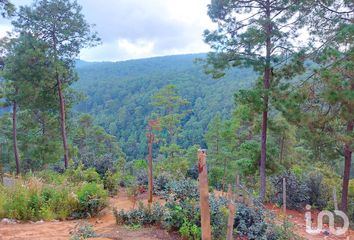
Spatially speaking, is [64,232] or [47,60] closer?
[64,232]

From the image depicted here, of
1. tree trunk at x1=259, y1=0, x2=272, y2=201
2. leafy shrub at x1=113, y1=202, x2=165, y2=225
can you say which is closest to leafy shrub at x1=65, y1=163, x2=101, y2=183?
leafy shrub at x1=113, y1=202, x2=165, y2=225

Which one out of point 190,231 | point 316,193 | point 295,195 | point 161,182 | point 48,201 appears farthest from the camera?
point 316,193

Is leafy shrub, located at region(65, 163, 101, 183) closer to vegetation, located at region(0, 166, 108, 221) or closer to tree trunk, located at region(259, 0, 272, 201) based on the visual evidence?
vegetation, located at region(0, 166, 108, 221)

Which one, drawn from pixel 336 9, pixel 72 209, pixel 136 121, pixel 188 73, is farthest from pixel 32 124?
pixel 188 73

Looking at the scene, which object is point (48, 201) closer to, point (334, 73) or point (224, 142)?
point (334, 73)

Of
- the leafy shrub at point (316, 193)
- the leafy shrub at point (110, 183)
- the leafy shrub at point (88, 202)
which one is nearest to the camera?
the leafy shrub at point (88, 202)

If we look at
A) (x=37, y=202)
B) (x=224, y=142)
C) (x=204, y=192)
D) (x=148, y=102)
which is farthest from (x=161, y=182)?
(x=148, y=102)

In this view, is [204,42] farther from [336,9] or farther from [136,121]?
[136,121]

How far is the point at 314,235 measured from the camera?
25.7 ft

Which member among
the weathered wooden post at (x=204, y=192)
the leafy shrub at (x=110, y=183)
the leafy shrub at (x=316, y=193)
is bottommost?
the leafy shrub at (x=316, y=193)

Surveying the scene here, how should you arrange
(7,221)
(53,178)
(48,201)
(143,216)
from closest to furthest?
(143,216) < (7,221) < (48,201) < (53,178)

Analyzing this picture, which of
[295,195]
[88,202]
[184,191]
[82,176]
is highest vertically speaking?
[184,191]

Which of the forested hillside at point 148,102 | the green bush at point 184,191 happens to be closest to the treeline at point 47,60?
the green bush at point 184,191

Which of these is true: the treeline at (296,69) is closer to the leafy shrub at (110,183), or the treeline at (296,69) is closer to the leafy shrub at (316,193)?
the leafy shrub at (316,193)
